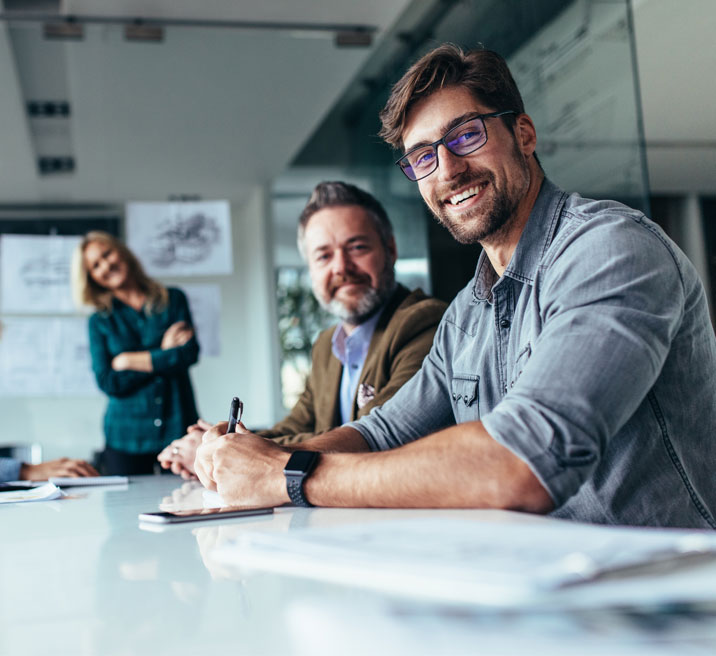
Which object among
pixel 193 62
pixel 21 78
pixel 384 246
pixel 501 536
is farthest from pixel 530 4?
pixel 501 536

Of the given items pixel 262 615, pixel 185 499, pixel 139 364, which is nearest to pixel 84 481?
pixel 185 499

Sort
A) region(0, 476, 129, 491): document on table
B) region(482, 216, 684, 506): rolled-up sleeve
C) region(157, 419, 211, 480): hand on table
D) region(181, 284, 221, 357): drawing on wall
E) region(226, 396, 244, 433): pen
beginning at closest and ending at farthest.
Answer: region(482, 216, 684, 506): rolled-up sleeve
region(226, 396, 244, 433): pen
region(0, 476, 129, 491): document on table
region(157, 419, 211, 480): hand on table
region(181, 284, 221, 357): drawing on wall

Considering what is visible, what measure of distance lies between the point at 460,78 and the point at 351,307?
948 mm

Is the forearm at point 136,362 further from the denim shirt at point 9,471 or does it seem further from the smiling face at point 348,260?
the denim shirt at point 9,471

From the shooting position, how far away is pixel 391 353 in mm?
1989

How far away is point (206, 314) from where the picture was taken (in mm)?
4211

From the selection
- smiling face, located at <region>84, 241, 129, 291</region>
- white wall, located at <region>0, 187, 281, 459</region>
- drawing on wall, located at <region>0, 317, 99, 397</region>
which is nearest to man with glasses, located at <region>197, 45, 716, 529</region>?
smiling face, located at <region>84, 241, 129, 291</region>

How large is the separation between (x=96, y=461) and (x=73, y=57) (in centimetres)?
198

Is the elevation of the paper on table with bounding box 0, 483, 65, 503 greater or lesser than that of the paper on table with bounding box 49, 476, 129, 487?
greater

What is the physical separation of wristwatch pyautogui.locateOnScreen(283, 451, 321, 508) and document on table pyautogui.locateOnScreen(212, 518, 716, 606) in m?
0.40

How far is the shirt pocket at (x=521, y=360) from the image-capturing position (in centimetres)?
120

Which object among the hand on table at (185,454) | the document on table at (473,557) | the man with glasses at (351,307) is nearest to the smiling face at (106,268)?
the man with glasses at (351,307)

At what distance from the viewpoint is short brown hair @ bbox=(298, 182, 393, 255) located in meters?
2.40

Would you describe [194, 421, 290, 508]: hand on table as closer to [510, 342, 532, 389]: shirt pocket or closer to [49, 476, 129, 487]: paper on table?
[510, 342, 532, 389]: shirt pocket
